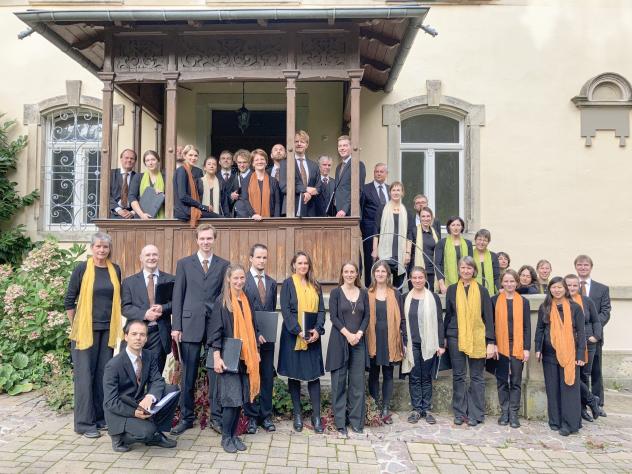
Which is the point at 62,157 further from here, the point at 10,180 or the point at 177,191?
the point at 177,191

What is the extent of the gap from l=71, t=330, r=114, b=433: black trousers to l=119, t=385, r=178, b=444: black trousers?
24.8 inches

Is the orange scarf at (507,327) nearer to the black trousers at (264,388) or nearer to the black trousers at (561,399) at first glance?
the black trousers at (561,399)

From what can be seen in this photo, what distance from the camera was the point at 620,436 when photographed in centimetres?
560

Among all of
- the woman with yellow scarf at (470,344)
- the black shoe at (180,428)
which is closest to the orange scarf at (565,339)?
the woman with yellow scarf at (470,344)

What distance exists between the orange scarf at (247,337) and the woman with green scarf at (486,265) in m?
3.12

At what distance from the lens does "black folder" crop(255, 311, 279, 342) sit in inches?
201

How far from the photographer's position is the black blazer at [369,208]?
7078mm

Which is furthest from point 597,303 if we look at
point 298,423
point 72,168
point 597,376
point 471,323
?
point 72,168

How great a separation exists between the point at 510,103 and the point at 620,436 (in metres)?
5.47

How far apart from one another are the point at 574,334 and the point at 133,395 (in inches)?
177

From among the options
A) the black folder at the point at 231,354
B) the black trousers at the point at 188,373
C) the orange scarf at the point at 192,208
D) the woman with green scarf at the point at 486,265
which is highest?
the orange scarf at the point at 192,208

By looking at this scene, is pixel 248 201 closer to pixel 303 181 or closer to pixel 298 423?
pixel 303 181

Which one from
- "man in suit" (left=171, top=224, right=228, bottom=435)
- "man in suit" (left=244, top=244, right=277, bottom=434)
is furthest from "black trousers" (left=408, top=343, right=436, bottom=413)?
"man in suit" (left=171, top=224, right=228, bottom=435)

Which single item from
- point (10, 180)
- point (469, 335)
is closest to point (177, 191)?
point (469, 335)
